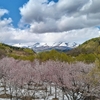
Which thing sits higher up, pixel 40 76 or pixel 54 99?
pixel 40 76

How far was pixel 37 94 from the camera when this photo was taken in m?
43.7

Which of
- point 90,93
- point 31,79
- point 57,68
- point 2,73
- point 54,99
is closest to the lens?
point 90,93

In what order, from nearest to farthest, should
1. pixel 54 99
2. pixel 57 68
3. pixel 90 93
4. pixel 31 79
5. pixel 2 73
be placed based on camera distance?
pixel 90 93, pixel 57 68, pixel 31 79, pixel 54 99, pixel 2 73

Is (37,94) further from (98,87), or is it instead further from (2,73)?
(98,87)

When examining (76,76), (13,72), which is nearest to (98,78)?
(76,76)

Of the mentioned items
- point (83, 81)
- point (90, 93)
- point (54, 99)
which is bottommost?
point (54, 99)

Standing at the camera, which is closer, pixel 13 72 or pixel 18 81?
pixel 18 81

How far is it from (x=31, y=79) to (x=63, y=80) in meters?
11.5

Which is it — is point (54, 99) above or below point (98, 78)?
below

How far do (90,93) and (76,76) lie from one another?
310 cm

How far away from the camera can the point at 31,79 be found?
117ft

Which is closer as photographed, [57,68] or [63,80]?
[63,80]

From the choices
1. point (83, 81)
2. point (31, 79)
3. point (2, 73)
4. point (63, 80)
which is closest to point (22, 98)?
point (31, 79)

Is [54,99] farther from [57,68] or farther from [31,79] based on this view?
[57,68]
